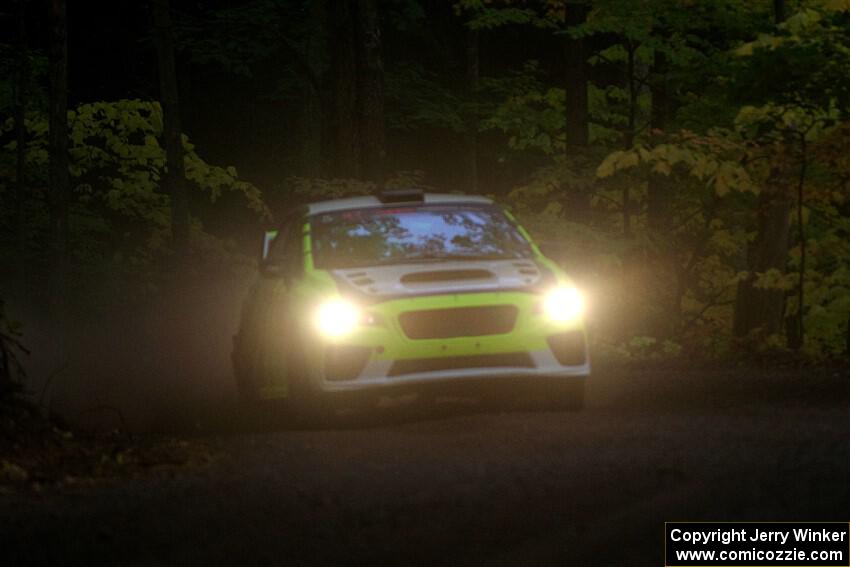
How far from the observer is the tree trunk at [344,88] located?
2414cm

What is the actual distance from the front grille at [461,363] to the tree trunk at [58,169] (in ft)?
50.8

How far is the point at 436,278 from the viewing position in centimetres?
1144

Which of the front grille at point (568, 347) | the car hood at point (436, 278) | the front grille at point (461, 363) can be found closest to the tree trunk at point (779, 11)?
the car hood at point (436, 278)

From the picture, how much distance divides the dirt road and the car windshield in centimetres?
125

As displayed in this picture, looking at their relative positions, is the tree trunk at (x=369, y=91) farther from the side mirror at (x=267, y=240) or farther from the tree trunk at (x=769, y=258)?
the side mirror at (x=267, y=240)

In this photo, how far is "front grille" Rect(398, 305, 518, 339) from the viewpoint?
36.7ft

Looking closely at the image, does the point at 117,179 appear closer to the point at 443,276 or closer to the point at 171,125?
the point at 171,125

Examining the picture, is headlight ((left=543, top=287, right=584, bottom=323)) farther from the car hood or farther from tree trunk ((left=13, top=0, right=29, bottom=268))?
tree trunk ((left=13, top=0, right=29, bottom=268))

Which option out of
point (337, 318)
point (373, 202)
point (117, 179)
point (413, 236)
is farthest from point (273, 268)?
point (117, 179)

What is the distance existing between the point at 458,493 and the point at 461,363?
3.22 meters

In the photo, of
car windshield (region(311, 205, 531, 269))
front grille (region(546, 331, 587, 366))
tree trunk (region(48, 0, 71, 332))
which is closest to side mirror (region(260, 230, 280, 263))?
car windshield (region(311, 205, 531, 269))

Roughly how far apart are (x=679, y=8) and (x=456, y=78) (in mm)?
15868

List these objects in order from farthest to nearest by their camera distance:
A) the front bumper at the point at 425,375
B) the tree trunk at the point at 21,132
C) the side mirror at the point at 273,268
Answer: the tree trunk at the point at 21,132
the side mirror at the point at 273,268
the front bumper at the point at 425,375

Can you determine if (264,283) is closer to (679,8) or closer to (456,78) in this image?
(679,8)
